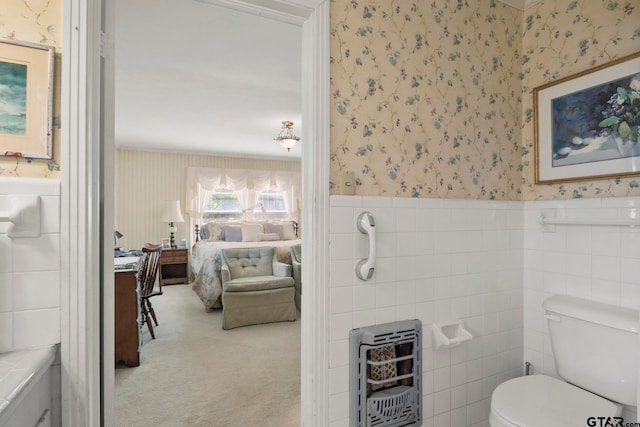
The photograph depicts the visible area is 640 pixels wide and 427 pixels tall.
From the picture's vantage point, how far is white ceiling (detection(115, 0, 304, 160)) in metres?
2.08

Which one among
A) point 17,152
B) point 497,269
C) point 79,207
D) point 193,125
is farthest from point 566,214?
point 193,125

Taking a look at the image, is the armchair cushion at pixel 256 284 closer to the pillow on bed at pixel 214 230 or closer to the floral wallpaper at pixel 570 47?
the pillow on bed at pixel 214 230

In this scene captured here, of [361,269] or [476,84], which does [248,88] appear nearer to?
[476,84]

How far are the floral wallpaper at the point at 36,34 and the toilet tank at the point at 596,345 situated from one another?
213 centimetres

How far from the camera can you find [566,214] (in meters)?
1.74

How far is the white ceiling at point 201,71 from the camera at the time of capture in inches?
81.9

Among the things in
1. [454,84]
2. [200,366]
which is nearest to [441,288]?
[454,84]

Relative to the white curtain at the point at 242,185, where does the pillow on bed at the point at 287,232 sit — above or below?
below

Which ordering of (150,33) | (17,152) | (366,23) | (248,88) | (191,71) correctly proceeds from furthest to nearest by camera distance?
(248,88), (191,71), (150,33), (366,23), (17,152)

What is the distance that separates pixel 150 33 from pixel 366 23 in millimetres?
1573

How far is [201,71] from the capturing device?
284 cm

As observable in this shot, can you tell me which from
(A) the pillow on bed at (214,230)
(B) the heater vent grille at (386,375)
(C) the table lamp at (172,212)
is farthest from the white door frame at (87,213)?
(C) the table lamp at (172,212)

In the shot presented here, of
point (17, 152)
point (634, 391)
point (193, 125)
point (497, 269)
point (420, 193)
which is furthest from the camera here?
point (193, 125)

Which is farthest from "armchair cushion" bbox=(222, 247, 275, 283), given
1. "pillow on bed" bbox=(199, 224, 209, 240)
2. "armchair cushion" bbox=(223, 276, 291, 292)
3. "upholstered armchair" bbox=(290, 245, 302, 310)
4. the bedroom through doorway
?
"pillow on bed" bbox=(199, 224, 209, 240)
